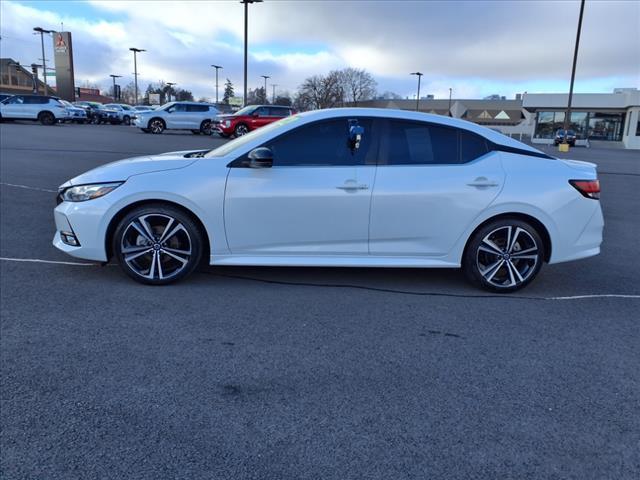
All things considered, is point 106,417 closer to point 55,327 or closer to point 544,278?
point 55,327

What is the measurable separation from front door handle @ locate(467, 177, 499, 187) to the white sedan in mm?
13

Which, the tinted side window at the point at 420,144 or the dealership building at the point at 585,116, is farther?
the dealership building at the point at 585,116

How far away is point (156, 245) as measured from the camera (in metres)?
4.64

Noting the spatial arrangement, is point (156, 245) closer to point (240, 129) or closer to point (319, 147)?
point (319, 147)

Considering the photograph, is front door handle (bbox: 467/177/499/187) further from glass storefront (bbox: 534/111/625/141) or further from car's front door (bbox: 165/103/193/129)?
glass storefront (bbox: 534/111/625/141)

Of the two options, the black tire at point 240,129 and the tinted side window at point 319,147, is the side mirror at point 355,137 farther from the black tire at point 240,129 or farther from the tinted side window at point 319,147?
the black tire at point 240,129

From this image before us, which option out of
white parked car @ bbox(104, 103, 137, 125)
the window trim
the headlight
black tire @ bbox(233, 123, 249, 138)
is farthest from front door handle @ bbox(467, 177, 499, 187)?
white parked car @ bbox(104, 103, 137, 125)

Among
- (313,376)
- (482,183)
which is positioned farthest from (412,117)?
(313,376)

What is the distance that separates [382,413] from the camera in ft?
9.17

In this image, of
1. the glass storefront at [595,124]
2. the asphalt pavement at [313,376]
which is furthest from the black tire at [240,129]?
the glass storefront at [595,124]

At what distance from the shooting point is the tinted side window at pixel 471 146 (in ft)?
15.6

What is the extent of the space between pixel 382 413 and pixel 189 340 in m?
1.51

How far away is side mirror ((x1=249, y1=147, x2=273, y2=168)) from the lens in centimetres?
445

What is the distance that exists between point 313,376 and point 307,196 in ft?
6.01
